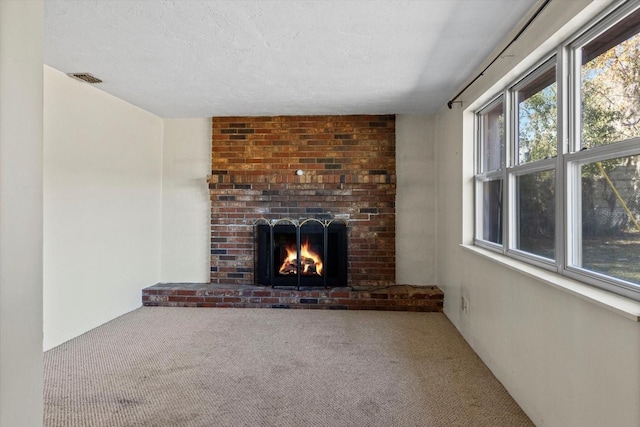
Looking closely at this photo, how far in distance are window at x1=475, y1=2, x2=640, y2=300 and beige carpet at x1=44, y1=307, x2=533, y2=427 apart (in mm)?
920

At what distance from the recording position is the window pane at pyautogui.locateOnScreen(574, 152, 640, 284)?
1450mm

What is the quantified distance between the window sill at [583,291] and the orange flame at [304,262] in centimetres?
232

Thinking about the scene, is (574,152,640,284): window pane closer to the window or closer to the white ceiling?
the window

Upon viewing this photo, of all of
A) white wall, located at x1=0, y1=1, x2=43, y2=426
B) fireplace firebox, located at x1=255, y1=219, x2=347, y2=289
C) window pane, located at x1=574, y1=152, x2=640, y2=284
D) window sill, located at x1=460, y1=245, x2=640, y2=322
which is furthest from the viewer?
fireplace firebox, located at x1=255, y1=219, x2=347, y2=289

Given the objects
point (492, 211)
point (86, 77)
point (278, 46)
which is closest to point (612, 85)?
point (492, 211)

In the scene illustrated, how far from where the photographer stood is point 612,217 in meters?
1.58

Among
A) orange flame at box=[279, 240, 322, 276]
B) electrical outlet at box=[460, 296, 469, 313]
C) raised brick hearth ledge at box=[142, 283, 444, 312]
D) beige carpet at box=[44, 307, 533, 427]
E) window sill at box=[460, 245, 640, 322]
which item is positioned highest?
window sill at box=[460, 245, 640, 322]

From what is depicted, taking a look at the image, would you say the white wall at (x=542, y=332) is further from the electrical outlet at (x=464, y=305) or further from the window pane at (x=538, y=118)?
the window pane at (x=538, y=118)

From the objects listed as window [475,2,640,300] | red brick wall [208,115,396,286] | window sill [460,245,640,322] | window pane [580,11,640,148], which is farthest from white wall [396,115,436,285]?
window pane [580,11,640,148]

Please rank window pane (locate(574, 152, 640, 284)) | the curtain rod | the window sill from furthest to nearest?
1. the curtain rod
2. window pane (locate(574, 152, 640, 284))
3. the window sill

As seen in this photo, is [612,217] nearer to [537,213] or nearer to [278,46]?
[537,213]

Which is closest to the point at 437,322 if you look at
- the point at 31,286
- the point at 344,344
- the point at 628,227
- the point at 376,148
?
the point at 344,344

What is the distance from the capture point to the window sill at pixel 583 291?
1297 mm

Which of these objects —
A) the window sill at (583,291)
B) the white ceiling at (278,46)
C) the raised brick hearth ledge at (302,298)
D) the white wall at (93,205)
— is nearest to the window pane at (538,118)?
the white ceiling at (278,46)
